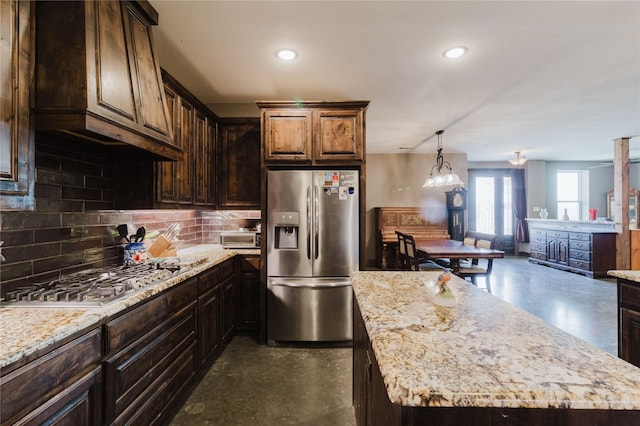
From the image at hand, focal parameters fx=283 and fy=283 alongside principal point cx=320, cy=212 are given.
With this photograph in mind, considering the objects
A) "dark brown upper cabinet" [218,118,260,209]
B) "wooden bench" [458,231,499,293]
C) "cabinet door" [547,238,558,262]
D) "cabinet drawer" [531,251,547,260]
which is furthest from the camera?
"cabinet drawer" [531,251,547,260]

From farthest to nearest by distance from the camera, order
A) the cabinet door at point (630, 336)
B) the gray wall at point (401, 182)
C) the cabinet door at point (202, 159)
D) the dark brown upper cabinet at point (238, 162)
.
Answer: the gray wall at point (401, 182), the dark brown upper cabinet at point (238, 162), the cabinet door at point (202, 159), the cabinet door at point (630, 336)

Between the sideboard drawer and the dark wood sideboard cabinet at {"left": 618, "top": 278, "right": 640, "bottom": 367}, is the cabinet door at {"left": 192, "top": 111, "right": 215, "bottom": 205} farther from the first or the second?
the sideboard drawer

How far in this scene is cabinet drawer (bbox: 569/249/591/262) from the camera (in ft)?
18.0

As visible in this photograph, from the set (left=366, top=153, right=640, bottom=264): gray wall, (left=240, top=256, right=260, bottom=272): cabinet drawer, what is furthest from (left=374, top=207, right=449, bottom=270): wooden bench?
(left=240, top=256, right=260, bottom=272): cabinet drawer

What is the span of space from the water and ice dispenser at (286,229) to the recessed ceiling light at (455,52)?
6.30 ft

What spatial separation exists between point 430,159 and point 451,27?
5161mm

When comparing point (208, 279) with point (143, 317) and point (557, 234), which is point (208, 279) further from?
point (557, 234)

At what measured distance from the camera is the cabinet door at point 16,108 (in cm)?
114

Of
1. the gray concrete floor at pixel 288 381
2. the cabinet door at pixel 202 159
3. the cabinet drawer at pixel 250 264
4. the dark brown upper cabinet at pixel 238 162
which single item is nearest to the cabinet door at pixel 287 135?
the dark brown upper cabinet at pixel 238 162

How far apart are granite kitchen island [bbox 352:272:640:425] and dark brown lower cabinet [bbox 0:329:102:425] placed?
1134mm

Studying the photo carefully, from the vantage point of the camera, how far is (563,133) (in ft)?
16.7

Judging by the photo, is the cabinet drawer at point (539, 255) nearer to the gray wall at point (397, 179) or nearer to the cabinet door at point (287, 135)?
the gray wall at point (397, 179)

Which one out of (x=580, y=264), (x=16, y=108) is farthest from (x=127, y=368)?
(x=580, y=264)

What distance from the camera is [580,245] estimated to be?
5656 millimetres
